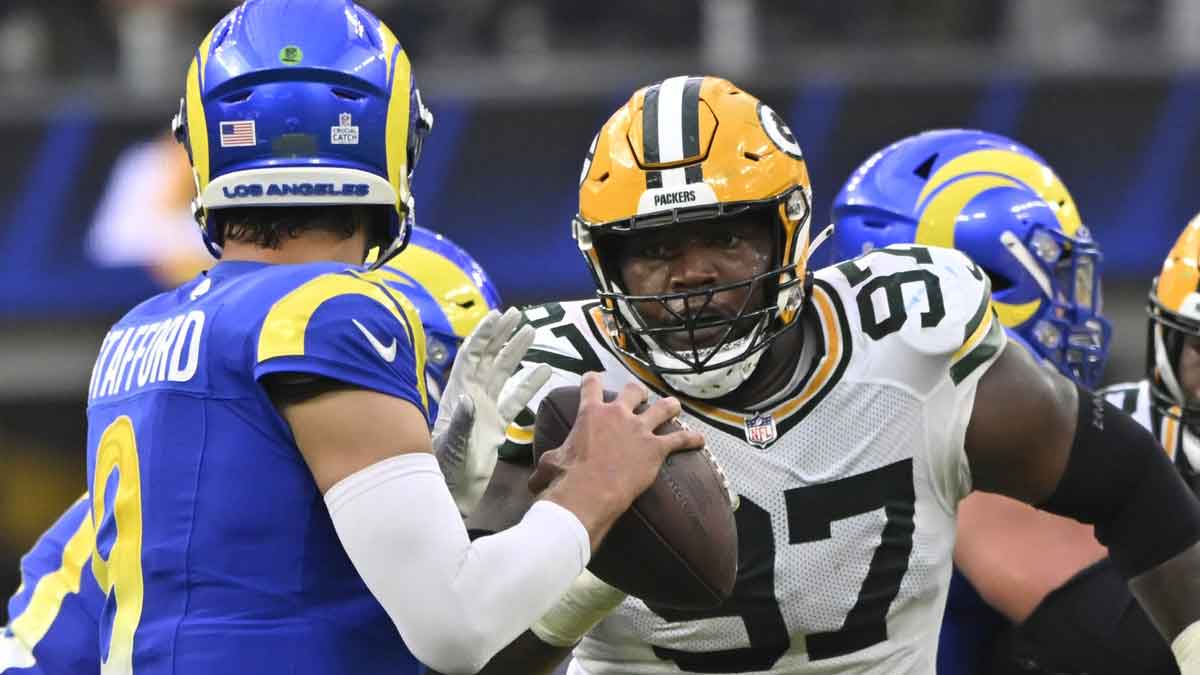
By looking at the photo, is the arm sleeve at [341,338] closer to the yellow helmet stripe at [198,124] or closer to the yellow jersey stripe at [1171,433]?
the yellow helmet stripe at [198,124]

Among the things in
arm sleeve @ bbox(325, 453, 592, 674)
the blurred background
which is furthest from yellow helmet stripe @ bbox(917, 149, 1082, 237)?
the blurred background

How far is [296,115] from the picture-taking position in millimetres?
2613

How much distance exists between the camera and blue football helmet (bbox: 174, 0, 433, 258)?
2584 mm

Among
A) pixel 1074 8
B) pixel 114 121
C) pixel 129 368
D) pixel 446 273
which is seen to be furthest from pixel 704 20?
pixel 129 368

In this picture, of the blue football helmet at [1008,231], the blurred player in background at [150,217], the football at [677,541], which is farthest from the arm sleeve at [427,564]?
the blurred player in background at [150,217]

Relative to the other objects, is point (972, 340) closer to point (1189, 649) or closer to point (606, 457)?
point (1189, 649)

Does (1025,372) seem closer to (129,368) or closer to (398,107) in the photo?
(398,107)

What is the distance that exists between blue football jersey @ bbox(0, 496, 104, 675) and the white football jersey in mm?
754

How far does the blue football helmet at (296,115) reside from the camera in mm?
2584

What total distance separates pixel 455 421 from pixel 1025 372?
3.23 ft

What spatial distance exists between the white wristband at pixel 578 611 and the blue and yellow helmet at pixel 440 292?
83 cm

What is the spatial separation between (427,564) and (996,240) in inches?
84.3

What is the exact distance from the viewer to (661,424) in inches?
102

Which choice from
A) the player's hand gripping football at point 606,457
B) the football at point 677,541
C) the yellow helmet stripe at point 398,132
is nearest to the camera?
the player's hand gripping football at point 606,457
